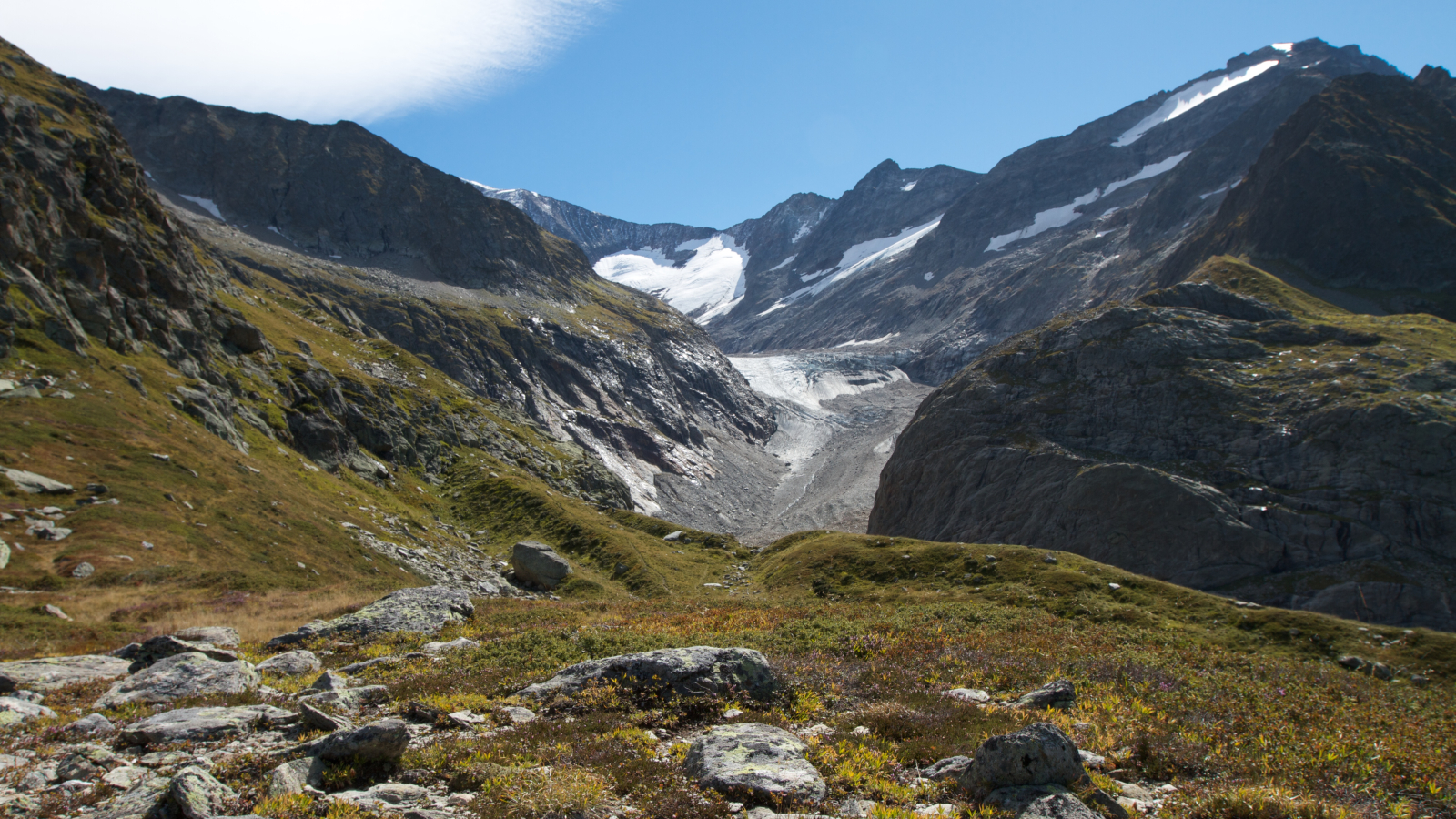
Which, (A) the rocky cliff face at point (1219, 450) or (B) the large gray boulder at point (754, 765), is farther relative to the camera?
(A) the rocky cliff face at point (1219, 450)

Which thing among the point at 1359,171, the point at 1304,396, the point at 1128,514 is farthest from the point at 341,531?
the point at 1359,171

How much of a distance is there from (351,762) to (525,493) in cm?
5812

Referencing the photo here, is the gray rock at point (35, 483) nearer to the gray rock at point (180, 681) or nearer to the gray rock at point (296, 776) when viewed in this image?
the gray rock at point (180, 681)

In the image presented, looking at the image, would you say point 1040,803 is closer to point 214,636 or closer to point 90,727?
point 90,727

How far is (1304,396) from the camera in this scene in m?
76.4

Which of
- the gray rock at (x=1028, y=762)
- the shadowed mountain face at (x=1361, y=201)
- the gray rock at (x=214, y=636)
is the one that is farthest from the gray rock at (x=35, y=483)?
the shadowed mountain face at (x=1361, y=201)

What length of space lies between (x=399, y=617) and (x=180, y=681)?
868 cm

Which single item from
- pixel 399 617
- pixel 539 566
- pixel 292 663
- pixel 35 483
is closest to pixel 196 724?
pixel 292 663

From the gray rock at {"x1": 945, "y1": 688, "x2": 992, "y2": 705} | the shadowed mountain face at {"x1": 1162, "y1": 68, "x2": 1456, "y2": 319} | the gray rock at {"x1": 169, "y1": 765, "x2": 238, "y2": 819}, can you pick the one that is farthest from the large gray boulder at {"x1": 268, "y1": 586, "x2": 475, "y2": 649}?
the shadowed mountain face at {"x1": 1162, "y1": 68, "x2": 1456, "y2": 319}

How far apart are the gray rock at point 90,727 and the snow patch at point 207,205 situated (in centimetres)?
22306

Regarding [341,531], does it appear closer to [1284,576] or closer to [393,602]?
[393,602]

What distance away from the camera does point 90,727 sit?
1113 centimetres


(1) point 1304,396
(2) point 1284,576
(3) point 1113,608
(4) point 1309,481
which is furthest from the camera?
(1) point 1304,396

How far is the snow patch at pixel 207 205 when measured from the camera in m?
188
